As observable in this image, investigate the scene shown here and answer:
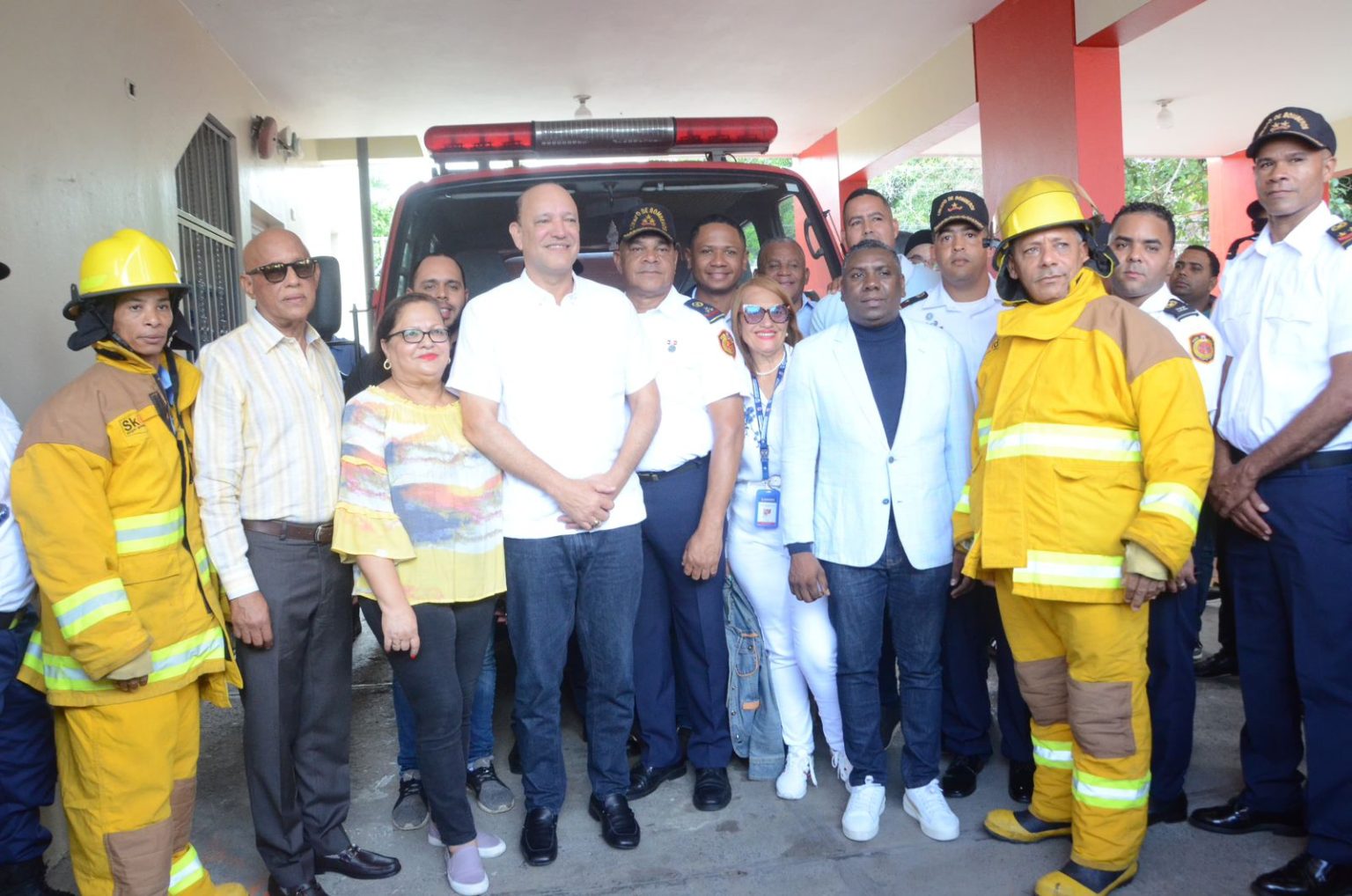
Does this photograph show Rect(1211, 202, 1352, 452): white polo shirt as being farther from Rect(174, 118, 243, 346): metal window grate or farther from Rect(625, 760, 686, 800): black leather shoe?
Rect(174, 118, 243, 346): metal window grate

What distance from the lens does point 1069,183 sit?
113 inches

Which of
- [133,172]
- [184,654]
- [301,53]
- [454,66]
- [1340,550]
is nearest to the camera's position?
[184,654]

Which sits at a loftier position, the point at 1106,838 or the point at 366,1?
the point at 366,1

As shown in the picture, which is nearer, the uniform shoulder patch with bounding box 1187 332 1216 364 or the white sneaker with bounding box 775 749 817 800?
the uniform shoulder patch with bounding box 1187 332 1216 364

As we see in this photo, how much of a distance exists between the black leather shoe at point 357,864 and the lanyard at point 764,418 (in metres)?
1.70

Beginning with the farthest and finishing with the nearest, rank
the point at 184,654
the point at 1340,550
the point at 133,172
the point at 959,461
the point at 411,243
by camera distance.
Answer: the point at 133,172
the point at 411,243
the point at 959,461
the point at 1340,550
the point at 184,654

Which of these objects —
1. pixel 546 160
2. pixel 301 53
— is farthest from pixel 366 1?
pixel 546 160

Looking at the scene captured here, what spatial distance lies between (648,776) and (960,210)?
2.33 metres

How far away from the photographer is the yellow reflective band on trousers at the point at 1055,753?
9.86 ft

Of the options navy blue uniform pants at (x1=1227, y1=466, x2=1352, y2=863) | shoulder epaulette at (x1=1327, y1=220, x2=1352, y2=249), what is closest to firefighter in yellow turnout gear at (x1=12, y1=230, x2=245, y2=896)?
navy blue uniform pants at (x1=1227, y1=466, x2=1352, y2=863)

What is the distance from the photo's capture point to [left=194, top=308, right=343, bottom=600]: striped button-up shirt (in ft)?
8.77

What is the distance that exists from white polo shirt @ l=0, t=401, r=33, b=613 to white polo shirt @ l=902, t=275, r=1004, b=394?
2.85 m

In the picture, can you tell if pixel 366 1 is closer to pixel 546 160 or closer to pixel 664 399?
pixel 546 160

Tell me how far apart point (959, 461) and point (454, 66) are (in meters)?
6.89
